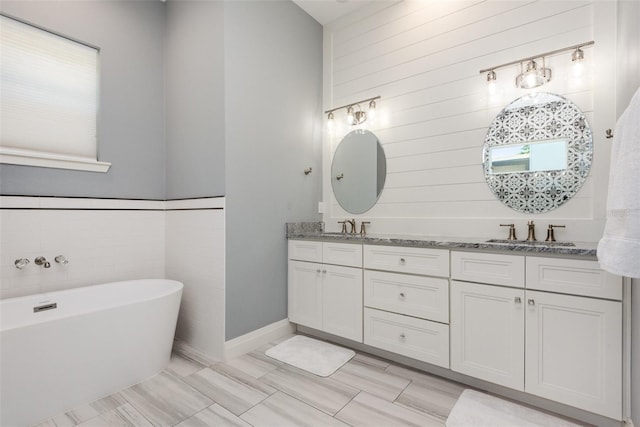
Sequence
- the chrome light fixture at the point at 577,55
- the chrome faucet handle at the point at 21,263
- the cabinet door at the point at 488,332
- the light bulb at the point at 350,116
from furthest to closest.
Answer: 1. the light bulb at the point at 350,116
2. the chrome faucet handle at the point at 21,263
3. the chrome light fixture at the point at 577,55
4. the cabinet door at the point at 488,332

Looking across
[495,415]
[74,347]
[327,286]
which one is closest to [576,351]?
[495,415]

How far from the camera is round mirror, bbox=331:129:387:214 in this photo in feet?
9.38

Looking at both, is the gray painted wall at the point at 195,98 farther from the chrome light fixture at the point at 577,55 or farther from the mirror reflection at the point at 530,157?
the chrome light fixture at the point at 577,55

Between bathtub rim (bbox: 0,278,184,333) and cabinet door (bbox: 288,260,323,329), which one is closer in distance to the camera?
bathtub rim (bbox: 0,278,184,333)

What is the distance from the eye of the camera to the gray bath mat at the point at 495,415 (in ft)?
5.18

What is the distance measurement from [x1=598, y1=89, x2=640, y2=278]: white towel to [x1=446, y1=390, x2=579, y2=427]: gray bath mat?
3.27 ft

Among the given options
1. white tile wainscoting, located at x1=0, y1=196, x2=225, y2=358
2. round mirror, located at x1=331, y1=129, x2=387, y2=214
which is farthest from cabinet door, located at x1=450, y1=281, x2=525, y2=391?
white tile wainscoting, located at x1=0, y1=196, x2=225, y2=358

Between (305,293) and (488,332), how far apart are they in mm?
1441

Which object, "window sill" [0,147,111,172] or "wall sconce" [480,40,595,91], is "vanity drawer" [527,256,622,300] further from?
"window sill" [0,147,111,172]

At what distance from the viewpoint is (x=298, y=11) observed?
117 inches

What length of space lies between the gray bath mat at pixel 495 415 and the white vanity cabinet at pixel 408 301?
0.88ft

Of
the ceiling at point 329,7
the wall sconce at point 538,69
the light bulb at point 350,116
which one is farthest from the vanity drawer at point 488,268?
the ceiling at point 329,7

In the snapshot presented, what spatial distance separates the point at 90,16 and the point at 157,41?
51 cm

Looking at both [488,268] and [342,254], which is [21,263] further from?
[488,268]
